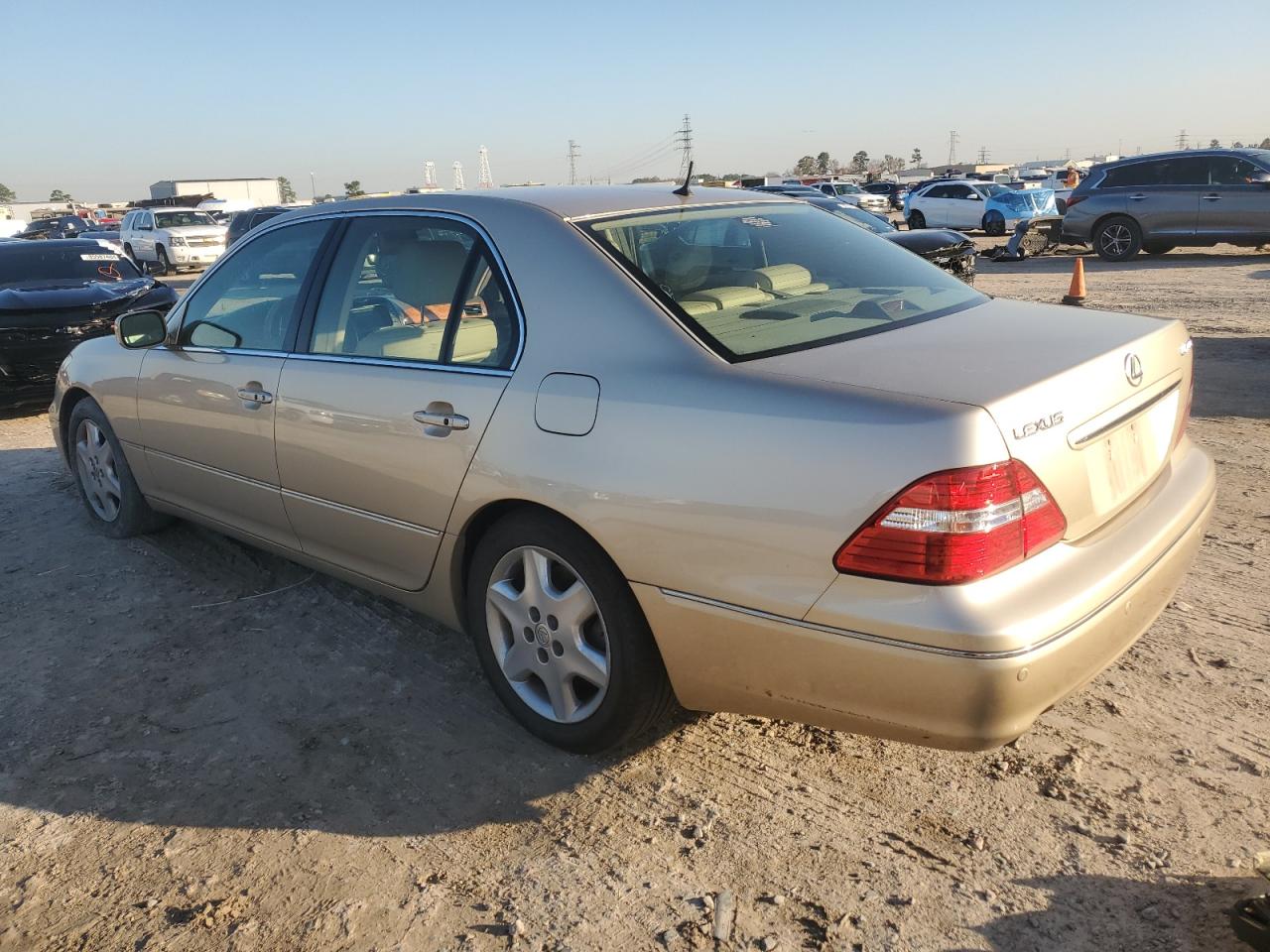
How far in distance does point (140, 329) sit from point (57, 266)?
6417 millimetres

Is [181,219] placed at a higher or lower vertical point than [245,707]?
higher

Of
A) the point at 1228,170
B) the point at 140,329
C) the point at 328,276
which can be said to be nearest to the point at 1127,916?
the point at 328,276

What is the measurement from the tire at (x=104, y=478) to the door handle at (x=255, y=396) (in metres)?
1.40

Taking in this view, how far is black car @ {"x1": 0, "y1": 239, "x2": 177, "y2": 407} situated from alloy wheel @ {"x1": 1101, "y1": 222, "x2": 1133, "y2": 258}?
50.0ft

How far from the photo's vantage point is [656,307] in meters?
2.71

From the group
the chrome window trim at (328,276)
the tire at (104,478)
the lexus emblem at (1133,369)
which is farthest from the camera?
the tire at (104,478)

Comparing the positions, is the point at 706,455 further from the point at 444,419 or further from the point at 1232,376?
the point at 1232,376

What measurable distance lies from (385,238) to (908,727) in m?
2.42

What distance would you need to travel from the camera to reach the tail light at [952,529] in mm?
2129

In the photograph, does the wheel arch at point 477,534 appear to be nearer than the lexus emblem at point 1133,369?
No

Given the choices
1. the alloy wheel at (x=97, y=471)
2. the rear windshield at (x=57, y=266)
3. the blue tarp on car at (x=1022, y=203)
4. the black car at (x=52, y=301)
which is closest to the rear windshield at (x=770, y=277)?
the alloy wheel at (x=97, y=471)

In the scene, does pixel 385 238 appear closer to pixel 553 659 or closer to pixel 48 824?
pixel 553 659

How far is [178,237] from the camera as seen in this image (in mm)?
24891

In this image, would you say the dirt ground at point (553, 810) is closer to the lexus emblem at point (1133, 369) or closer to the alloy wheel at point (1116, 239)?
the lexus emblem at point (1133, 369)
